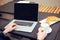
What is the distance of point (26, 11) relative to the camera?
105 centimetres

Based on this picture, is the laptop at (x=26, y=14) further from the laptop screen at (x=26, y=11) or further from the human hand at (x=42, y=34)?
the human hand at (x=42, y=34)

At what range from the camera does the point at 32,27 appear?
94 centimetres

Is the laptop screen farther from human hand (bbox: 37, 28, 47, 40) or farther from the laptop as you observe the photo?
human hand (bbox: 37, 28, 47, 40)

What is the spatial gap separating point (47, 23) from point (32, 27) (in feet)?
0.49

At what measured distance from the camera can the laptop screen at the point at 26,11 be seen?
3.37 ft

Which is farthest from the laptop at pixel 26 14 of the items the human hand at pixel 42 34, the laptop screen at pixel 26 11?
the human hand at pixel 42 34

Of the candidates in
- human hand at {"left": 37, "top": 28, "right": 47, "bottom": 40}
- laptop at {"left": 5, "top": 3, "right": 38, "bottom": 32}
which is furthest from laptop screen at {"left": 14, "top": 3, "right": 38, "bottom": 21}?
human hand at {"left": 37, "top": 28, "right": 47, "bottom": 40}

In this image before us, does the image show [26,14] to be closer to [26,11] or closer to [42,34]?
[26,11]

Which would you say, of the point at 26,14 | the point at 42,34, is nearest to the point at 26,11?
the point at 26,14

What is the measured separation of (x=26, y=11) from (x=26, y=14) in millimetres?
27

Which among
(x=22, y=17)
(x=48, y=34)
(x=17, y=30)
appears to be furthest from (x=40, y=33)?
(x=22, y=17)

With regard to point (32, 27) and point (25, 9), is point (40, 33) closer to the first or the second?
point (32, 27)

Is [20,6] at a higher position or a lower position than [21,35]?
higher

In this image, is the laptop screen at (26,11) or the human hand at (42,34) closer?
the human hand at (42,34)
